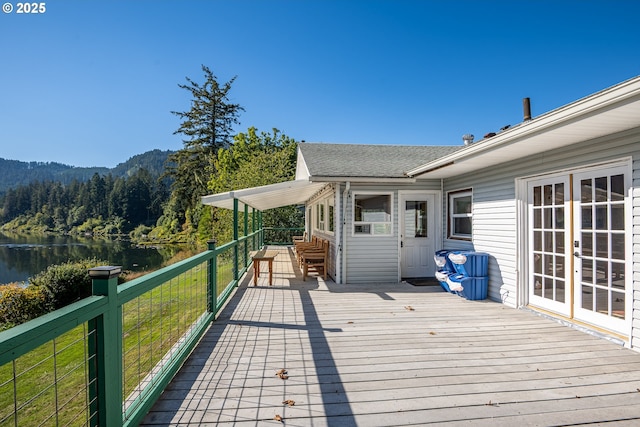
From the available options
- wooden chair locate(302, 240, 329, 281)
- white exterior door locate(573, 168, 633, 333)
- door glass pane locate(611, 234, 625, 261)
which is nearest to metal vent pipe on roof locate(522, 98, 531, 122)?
white exterior door locate(573, 168, 633, 333)

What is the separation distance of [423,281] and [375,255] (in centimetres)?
132

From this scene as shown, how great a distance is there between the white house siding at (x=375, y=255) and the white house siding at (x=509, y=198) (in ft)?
4.33

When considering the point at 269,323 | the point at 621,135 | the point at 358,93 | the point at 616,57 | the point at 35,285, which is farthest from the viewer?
the point at 358,93

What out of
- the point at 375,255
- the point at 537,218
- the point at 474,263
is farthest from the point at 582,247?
the point at 375,255

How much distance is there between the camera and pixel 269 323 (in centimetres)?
494

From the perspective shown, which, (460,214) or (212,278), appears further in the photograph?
(460,214)

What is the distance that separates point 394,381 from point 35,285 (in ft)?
49.8

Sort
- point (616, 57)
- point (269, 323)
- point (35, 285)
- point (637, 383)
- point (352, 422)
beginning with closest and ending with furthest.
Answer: point (352, 422)
point (637, 383)
point (269, 323)
point (616, 57)
point (35, 285)

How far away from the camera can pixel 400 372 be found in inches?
132

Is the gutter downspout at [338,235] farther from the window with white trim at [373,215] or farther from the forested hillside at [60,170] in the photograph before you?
the forested hillside at [60,170]

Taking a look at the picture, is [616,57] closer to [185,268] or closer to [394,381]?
[394,381]

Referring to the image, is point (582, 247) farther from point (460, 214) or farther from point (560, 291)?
point (460, 214)

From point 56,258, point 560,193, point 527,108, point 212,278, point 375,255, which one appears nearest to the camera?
point 212,278

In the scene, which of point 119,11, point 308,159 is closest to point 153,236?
point 119,11
